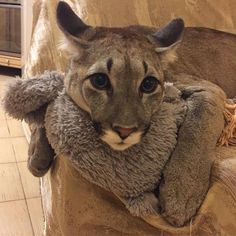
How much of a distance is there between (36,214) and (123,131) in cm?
107

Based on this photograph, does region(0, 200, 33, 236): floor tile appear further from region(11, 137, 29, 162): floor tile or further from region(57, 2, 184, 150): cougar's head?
region(57, 2, 184, 150): cougar's head

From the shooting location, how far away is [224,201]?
967mm

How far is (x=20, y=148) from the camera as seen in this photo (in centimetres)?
238

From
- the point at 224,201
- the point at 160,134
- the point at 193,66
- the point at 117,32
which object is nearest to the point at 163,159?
the point at 160,134

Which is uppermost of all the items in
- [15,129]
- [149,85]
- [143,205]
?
[149,85]

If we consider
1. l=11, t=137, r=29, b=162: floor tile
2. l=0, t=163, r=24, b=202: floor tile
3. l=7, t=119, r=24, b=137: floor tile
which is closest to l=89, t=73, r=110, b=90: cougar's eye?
l=0, t=163, r=24, b=202: floor tile

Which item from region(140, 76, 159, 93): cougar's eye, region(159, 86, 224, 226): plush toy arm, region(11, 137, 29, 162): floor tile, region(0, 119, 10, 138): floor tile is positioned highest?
region(140, 76, 159, 93): cougar's eye

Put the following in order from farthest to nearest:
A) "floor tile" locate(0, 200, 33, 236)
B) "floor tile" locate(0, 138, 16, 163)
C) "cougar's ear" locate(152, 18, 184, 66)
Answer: "floor tile" locate(0, 138, 16, 163), "floor tile" locate(0, 200, 33, 236), "cougar's ear" locate(152, 18, 184, 66)

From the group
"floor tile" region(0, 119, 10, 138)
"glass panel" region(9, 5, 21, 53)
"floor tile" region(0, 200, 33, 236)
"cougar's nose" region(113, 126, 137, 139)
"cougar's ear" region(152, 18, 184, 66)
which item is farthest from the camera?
"glass panel" region(9, 5, 21, 53)

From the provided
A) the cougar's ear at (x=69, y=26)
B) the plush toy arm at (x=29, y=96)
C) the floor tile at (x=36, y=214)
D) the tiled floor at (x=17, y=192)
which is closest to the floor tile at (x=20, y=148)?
the tiled floor at (x=17, y=192)

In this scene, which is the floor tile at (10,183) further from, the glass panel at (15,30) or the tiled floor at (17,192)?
the glass panel at (15,30)

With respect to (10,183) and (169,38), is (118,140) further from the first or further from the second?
(10,183)

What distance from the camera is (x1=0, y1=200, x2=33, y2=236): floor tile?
171cm

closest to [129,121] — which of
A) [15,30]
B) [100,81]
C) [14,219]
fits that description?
[100,81]
